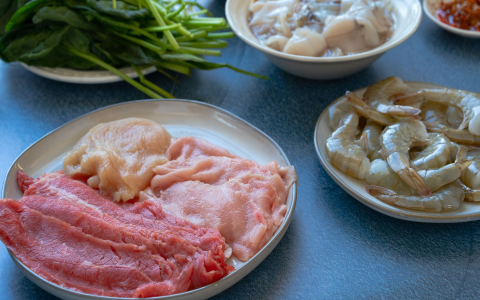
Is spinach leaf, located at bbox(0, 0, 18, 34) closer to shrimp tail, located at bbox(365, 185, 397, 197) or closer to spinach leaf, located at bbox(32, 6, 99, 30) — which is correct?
spinach leaf, located at bbox(32, 6, 99, 30)

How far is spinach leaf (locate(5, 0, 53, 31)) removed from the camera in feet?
5.89

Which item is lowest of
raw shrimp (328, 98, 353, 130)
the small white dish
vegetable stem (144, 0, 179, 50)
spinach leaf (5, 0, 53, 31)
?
raw shrimp (328, 98, 353, 130)

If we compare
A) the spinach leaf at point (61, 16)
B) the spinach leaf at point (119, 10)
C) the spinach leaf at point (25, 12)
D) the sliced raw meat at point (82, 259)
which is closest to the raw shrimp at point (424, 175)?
the sliced raw meat at point (82, 259)

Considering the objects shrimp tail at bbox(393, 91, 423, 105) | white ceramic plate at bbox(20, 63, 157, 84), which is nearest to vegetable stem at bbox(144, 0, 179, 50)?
white ceramic plate at bbox(20, 63, 157, 84)

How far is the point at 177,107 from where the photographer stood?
1726mm

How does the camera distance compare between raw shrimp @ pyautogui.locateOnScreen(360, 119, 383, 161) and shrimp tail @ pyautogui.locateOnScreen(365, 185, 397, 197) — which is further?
raw shrimp @ pyautogui.locateOnScreen(360, 119, 383, 161)

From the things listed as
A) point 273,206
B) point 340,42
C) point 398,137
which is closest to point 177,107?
point 273,206

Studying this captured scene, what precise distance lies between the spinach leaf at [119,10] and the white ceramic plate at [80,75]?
27cm

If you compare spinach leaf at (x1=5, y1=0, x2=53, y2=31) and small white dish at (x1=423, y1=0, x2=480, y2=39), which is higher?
spinach leaf at (x1=5, y1=0, x2=53, y2=31)

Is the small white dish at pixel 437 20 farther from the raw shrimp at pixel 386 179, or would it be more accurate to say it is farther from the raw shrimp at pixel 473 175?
the raw shrimp at pixel 386 179

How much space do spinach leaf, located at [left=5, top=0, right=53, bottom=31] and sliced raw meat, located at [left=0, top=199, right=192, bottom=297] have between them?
1.05 m

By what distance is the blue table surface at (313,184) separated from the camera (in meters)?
1.20

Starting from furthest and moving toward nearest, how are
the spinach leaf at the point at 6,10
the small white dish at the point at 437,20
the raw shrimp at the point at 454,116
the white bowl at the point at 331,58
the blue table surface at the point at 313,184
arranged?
the small white dish at the point at 437,20, the spinach leaf at the point at 6,10, the white bowl at the point at 331,58, the raw shrimp at the point at 454,116, the blue table surface at the point at 313,184

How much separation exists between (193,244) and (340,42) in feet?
4.01
